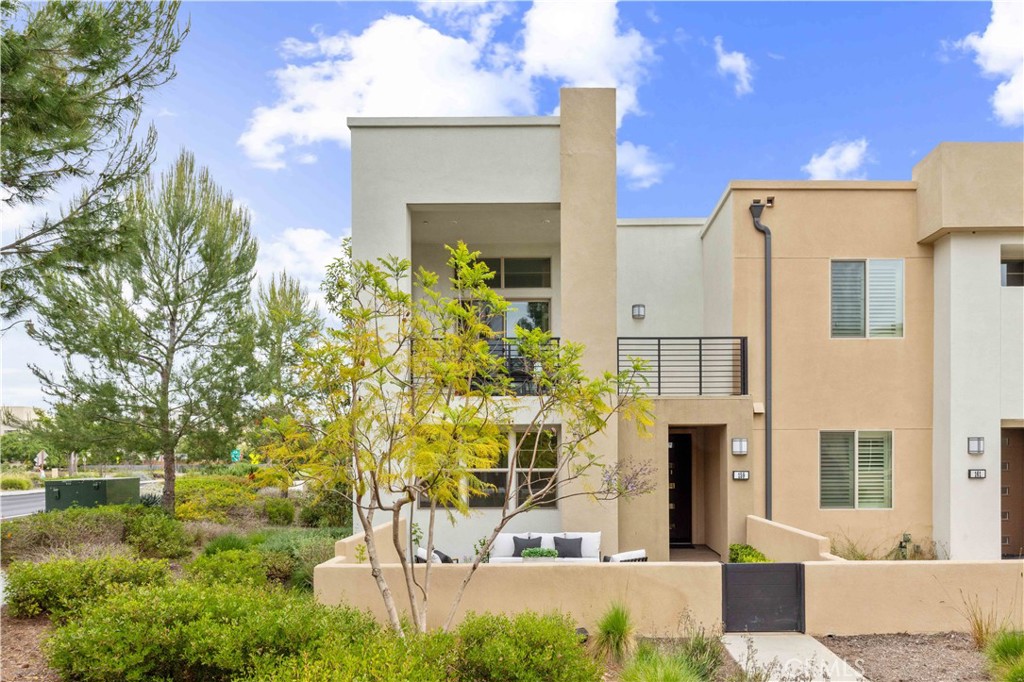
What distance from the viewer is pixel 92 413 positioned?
43.7ft

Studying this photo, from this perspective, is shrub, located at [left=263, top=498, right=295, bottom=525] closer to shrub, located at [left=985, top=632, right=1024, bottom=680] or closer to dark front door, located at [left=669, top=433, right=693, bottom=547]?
dark front door, located at [left=669, top=433, right=693, bottom=547]

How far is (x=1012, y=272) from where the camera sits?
12.0 meters

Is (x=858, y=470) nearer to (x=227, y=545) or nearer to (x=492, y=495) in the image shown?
(x=492, y=495)

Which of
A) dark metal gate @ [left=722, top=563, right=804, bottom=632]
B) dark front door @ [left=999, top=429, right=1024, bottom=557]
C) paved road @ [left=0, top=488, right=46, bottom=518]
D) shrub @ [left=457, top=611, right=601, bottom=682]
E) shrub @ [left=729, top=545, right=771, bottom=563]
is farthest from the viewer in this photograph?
paved road @ [left=0, top=488, right=46, bottom=518]

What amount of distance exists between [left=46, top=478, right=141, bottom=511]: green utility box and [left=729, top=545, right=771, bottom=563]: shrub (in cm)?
1296

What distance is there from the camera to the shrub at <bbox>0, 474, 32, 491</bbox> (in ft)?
99.2

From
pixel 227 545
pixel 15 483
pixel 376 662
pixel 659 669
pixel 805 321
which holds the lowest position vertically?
pixel 15 483

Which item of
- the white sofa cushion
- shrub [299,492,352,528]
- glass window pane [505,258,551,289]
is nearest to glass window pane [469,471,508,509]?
the white sofa cushion

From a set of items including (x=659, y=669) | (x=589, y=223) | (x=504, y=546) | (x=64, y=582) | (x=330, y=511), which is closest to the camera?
(x=659, y=669)

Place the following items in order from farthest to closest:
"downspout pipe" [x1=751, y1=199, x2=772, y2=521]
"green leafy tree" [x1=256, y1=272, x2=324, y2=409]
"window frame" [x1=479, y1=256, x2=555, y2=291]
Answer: "green leafy tree" [x1=256, y1=272, x2=324, y2=409] → "window frame" [x1=479, y1=256, x2=555, y2=291] → "downspout pipe" [x1=751, y1=199, x2=772, y2=521]

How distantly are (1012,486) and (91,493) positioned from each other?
1946 centimetres

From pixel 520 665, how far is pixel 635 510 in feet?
22.5

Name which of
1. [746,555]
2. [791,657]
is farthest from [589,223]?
[791,657]

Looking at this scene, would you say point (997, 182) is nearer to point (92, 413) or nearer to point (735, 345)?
point (735, 345)
